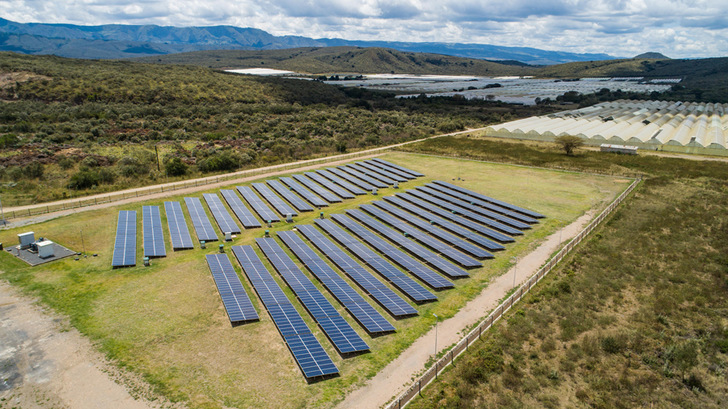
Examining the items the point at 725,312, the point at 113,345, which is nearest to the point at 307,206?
the point at 113,345

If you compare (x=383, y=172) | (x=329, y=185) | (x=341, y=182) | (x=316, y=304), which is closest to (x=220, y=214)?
(x=329, y=185)

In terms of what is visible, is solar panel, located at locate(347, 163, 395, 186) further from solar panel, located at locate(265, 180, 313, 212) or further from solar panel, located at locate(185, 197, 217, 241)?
solar panel, located at locate(185, 197, 217, 241)

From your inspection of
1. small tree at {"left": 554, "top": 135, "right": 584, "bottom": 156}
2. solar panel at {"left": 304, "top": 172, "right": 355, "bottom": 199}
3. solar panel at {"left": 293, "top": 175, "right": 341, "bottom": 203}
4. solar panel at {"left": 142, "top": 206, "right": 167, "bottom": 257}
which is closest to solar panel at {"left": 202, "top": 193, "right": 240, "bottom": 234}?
solar panel at {"left": 142, "top": 206, "right": 167, "bottom": 257}

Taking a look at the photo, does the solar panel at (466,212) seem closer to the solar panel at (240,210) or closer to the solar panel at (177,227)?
the solar panel at (240,210)

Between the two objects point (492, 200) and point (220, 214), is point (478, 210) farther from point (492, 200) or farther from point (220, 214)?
point (220, 214)

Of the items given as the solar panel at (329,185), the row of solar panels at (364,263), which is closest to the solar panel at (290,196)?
the solar panel at (329,185)

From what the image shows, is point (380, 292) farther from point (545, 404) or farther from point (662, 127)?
point (662, 127)

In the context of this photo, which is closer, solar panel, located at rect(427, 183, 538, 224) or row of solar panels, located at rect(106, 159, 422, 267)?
row of solar panels, located at rect(106, 159, 422, 267)
